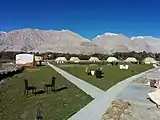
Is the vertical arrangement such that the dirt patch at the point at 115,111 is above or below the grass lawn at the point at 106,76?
above

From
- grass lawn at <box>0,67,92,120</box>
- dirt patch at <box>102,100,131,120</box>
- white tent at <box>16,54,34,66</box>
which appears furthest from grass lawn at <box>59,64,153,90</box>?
white tent at <box>16,54,34,66</box>

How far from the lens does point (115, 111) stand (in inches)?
433

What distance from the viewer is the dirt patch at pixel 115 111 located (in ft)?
33.2

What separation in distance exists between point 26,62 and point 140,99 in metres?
43.7

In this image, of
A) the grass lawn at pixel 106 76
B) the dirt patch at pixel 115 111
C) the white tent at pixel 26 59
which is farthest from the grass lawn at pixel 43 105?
the white tent at pixel 26 59

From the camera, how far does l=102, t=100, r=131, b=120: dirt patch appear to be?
33.2 ft

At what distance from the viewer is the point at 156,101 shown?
44.4 ft

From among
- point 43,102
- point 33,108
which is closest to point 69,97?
point 43,102

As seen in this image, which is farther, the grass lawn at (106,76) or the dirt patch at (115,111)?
the grass lawn at (106,76)

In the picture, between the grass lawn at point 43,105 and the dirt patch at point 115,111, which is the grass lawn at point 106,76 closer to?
the grass lawn at point 43,105

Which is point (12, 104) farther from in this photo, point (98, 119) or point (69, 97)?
point (98, 119)

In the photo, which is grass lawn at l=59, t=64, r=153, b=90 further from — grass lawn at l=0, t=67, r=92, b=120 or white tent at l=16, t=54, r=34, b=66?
white tent at l=16, t=54, r=34, b=66

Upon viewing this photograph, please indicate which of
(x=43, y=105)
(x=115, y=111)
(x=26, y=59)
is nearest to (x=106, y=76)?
(x=43, y=105)

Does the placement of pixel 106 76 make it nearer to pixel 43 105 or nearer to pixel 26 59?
pixel 43 105
